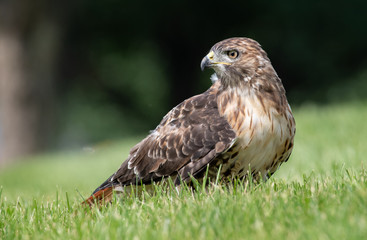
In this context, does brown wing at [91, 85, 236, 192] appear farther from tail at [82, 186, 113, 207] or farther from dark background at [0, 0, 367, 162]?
dark background at [0, 0, 367, 162]

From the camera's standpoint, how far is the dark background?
17578 millimetres

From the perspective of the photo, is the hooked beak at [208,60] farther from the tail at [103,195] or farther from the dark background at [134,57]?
the dark background at [134,57]

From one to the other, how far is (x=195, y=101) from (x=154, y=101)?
773 inches

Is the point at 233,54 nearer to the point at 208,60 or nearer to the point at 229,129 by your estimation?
the point at 208,60

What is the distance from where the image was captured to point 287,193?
12.7 feet

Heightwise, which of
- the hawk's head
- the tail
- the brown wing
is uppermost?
the hawk's head

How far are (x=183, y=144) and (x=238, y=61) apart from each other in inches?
30.9

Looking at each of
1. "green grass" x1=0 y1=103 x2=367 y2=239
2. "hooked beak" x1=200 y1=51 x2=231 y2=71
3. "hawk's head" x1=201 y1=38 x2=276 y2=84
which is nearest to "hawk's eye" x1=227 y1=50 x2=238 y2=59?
"hawk's head" x1=201 y1=38 x2=276 y2=84

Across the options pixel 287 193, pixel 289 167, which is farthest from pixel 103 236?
pixel 289 167

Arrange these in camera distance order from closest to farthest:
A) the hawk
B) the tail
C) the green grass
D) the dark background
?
the green grass < the hawk < the tail < the dark background

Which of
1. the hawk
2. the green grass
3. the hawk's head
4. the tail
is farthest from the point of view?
the tail

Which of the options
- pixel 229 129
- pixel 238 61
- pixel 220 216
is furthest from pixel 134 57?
pixel 220 216

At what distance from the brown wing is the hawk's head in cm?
25

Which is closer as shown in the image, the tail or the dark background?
the tail
